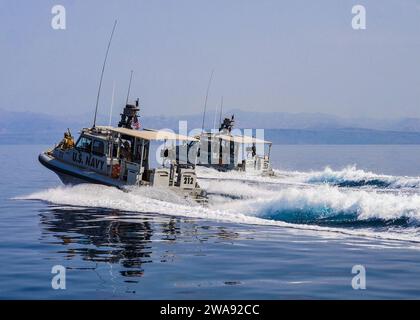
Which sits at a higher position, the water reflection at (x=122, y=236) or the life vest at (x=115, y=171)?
the life vest at (x=115, y=171)

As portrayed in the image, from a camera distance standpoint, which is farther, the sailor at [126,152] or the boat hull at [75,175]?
the sailor at [126,152]

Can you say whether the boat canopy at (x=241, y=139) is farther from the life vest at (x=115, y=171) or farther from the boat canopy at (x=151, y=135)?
the life vest at (x=115, y=171)

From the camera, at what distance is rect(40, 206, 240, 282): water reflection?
16.1 meters

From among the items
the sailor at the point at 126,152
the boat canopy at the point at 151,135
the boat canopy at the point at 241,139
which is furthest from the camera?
the boat canopy at the point at 241,139

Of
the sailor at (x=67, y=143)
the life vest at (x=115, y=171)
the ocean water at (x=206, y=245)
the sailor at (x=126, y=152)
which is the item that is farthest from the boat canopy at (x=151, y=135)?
the sailor at (x=67, y=143)

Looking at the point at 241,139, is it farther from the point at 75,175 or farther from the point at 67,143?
the point at 75,175

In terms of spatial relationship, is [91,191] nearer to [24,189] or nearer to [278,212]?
[278,212]

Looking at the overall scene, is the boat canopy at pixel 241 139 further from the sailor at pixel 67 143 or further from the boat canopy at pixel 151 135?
the boat canopy at pixel 151 135

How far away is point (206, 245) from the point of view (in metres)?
18.5

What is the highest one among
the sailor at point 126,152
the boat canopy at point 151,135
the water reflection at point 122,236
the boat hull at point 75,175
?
the boat canopy at point 151,135

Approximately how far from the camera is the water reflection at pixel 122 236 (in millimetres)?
16078

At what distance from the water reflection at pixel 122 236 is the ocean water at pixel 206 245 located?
34mm

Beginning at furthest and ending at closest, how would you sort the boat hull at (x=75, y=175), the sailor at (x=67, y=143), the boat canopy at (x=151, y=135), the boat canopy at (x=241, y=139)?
the boat canopy at (x=241, y=139), the sailor at (x=67, y=143), the boat hull at (x=75, y=175), the boat canopy at (x=151, y=135)

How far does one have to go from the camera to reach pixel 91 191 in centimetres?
2961
